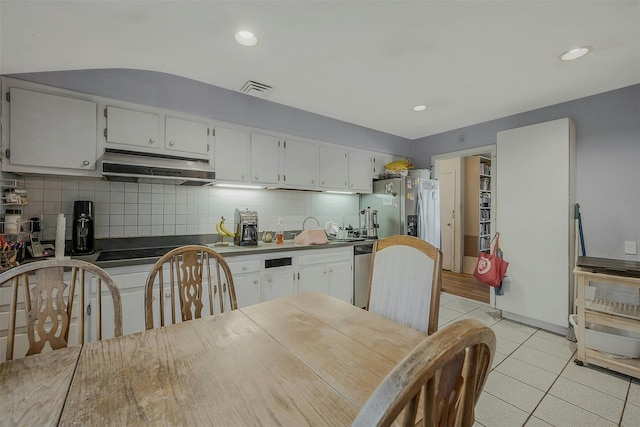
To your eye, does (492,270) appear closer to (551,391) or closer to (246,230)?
(551,391)

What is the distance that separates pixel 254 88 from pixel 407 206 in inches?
93.1

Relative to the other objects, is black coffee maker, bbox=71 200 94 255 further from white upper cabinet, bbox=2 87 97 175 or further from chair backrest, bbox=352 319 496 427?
chair backrest, bbox=352 319 496 427

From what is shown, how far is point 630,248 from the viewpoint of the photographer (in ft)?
8.48

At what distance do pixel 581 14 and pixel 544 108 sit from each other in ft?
5.75

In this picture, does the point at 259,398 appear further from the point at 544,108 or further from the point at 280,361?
the point at 544,108

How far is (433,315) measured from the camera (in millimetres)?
1237

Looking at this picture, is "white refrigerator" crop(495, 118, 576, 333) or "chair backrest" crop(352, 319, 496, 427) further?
"white refrigerator" crop(495, 118, 576, 333)

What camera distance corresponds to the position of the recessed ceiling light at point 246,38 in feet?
6.07

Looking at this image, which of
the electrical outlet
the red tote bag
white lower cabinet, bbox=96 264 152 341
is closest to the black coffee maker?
white lower cabinet, bbox=96 264 152 341

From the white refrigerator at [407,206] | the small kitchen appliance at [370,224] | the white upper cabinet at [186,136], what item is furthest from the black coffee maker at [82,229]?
the white refrigerator at [407,206]

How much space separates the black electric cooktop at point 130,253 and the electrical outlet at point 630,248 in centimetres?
426

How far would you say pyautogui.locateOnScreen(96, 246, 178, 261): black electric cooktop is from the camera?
2033mm

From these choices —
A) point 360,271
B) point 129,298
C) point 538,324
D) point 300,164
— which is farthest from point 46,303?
point 538,324

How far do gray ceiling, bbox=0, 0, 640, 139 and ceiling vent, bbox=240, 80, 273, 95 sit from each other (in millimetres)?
80
